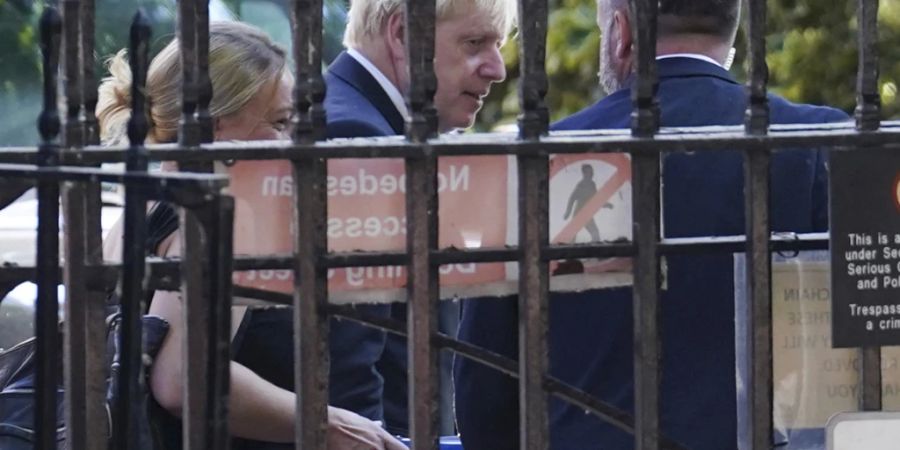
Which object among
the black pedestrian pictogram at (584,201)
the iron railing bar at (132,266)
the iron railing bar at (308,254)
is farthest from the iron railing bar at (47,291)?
the black pedestrian pictogram at (584,201)

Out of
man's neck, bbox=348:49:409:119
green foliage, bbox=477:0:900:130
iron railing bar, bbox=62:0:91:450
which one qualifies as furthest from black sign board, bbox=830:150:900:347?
green foliage, bbox=477:0:900:130

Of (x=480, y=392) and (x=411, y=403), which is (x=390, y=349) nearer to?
(x=480, y=392)

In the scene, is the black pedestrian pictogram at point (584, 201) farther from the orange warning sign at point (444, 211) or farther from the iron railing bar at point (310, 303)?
the iron railing bar at point (310, 303)

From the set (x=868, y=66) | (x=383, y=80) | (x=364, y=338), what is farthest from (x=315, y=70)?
(x=383, y=80)

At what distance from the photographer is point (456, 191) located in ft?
8.73

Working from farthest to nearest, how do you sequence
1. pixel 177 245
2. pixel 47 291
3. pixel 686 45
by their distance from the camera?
1. pixel 686 45
2. pixel 177 245
3. pixel 47 291

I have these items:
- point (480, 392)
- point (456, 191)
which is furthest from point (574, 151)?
point (480, 392)

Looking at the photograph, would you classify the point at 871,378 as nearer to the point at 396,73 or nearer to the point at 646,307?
the point at 646,307

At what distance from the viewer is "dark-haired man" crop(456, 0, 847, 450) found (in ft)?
9.75

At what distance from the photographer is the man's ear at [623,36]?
3232mm

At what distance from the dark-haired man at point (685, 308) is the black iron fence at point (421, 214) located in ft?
0.72

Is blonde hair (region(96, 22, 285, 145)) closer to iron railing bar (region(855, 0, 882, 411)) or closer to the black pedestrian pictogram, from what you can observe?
the black pedestrian pictogram

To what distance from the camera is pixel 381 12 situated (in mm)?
3943

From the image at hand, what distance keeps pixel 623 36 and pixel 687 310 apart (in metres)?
0.58
